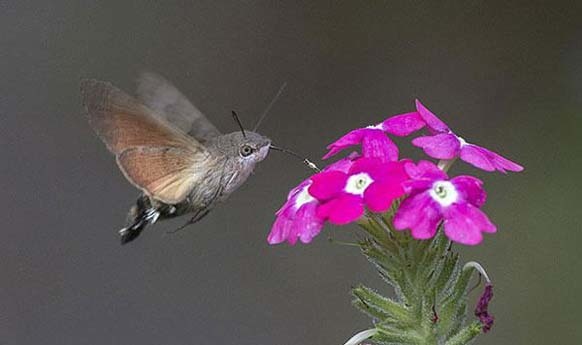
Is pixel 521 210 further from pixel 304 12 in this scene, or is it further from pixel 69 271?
pixel 69 271

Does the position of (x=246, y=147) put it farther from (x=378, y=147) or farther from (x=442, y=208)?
(x=442, y=208)

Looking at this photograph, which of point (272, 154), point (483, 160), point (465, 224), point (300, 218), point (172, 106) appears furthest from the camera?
point (272, 154)

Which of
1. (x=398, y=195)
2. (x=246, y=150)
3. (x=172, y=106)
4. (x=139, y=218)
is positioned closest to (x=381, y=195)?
(x=398, y=195)

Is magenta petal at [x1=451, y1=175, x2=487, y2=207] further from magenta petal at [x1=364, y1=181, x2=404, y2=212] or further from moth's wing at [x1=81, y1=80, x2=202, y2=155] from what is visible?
moth's wing at [x1=81, y1=80, x2=202, y2=155]

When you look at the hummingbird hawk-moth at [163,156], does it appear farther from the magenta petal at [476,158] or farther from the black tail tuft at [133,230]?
the magenta petal at [476,158]

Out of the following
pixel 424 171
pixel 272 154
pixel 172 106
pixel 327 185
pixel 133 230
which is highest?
pixel 424 171

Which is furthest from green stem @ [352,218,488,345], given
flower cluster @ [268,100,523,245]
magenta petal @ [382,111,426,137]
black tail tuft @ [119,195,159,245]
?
black tail tuft @ [119,195,159,245]

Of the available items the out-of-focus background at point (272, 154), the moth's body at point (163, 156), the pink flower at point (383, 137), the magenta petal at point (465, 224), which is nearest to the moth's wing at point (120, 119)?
the moth's body at point (163, 156)

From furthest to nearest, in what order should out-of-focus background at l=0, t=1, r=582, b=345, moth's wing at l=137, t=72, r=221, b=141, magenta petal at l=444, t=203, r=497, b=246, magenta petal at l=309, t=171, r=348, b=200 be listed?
out-of-focus background at l=0, t=1, r=582, b=345, moth's wing at l=137, t=72, r=221, b=141, magenta petal at l=309, t=171, r=348, b=200, magenta petal at l=444, t=203, r=497, b=246
